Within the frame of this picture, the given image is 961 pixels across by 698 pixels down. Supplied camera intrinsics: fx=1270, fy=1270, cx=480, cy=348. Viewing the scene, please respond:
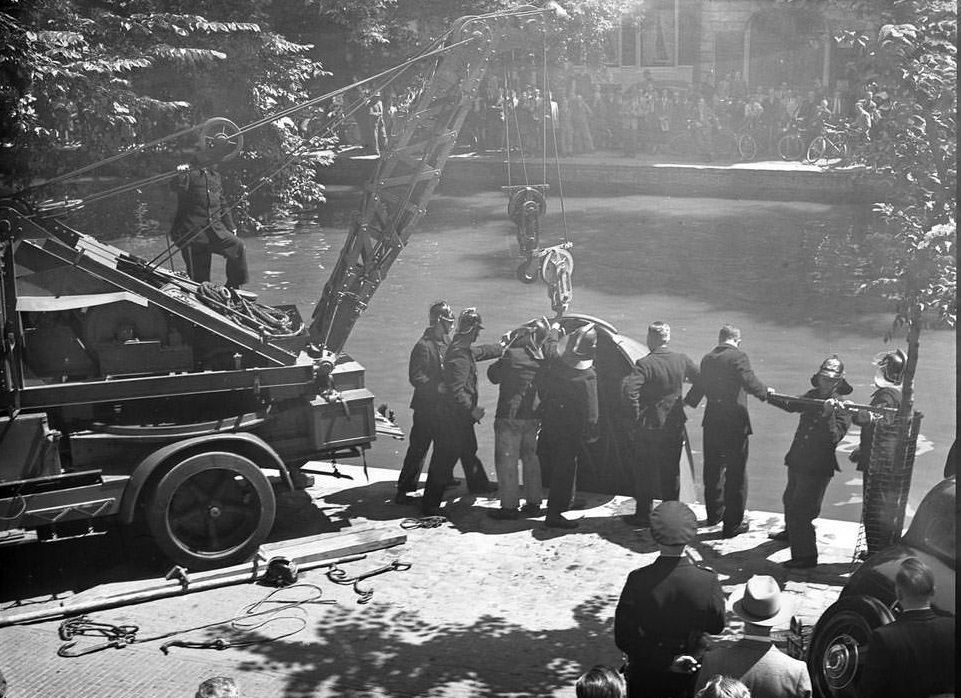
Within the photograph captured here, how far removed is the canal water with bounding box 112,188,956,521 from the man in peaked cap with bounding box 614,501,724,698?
19.6 ft

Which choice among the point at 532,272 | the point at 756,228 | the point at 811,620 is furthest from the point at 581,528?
the point at 756,228

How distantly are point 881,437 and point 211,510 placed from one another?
189 inches

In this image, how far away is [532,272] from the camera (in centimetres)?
1252

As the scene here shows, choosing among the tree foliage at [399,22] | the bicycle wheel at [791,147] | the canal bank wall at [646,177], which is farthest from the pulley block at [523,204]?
the bicycle wheel at [791,147]

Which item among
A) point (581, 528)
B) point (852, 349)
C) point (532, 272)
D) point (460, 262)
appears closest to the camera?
point (581, 528)

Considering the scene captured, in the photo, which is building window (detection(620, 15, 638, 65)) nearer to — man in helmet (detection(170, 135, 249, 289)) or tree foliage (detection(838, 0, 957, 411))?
man in helmet (detection(170, 135, 249, 289))

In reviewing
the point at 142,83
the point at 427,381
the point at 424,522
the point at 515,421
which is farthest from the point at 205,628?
the point at 142,83

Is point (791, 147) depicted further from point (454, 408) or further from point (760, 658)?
point (760, 658)

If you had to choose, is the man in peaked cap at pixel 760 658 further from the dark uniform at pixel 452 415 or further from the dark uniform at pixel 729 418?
the dark uniform at pixel 452 415

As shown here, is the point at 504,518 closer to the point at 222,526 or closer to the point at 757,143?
the point at 222,526

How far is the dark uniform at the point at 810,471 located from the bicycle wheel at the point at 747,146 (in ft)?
80.3

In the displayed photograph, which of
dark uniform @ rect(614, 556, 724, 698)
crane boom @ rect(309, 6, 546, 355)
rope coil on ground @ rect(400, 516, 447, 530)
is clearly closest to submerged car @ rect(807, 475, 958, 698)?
dark uniform @ rect(614, 556, 724, 698)

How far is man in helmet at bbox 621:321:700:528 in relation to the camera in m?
9.86

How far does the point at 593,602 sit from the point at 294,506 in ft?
10.8
